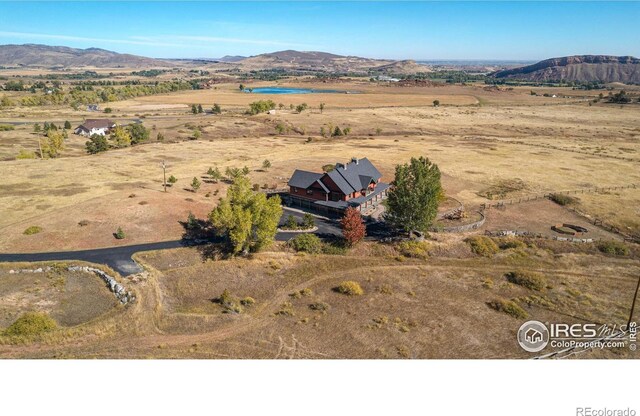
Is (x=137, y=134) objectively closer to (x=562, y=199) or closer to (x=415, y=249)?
(x=415, y=249)

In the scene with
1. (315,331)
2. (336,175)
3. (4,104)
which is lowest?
(315,331)

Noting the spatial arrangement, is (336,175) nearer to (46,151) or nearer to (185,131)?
(46,151)

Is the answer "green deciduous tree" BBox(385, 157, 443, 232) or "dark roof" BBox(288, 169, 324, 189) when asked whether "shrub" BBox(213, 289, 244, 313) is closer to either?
"green deciduous tree" BBox(385, 157, 443, 232)

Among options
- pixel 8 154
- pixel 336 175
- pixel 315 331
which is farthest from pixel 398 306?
pixel 8 154

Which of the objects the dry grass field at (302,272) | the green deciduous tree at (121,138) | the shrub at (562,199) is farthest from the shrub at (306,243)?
the green deciduous tree at (121,138)

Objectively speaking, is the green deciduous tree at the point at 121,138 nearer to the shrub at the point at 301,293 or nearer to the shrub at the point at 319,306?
the shrub at the point at 301,293
